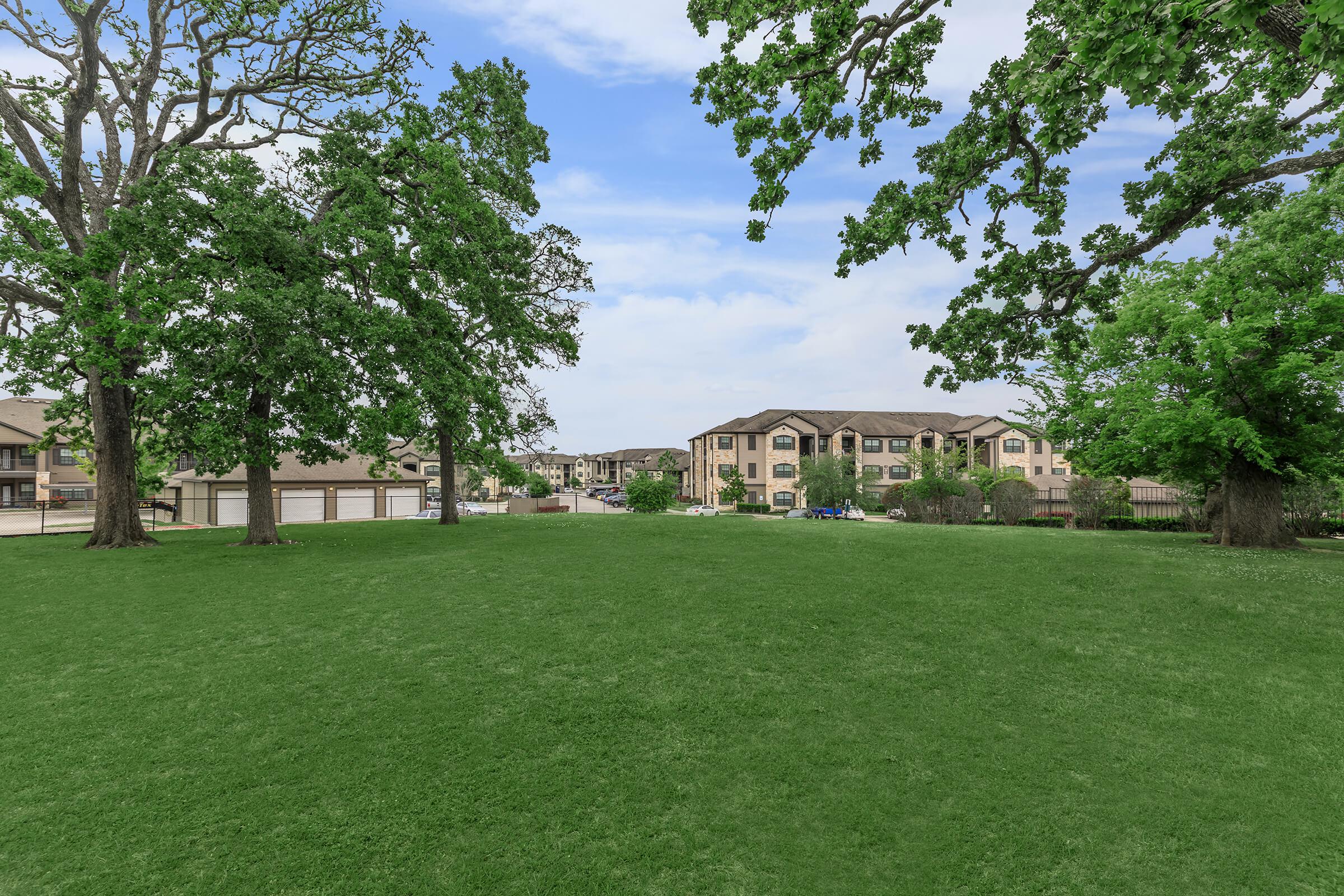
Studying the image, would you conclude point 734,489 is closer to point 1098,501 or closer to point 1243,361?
point 1098,501

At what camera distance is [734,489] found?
202 feet

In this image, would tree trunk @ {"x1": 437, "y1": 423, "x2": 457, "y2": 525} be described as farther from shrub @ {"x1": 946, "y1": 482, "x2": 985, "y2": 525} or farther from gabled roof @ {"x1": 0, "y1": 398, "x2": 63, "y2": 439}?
gabled roof @ {"x1": 0, "y1": 398, "x2": 63, "y2": 439}

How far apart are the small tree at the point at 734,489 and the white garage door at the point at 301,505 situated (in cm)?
3755

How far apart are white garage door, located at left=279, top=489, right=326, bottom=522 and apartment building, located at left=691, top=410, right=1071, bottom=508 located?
129 feet

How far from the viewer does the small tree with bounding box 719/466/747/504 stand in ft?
202

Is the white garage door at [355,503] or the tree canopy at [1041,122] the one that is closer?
the tree canopy at [1041,122]

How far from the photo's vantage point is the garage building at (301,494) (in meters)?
35.9

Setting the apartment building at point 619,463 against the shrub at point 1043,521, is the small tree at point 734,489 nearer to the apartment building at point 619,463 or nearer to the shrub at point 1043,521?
the shrub at point 1043,521

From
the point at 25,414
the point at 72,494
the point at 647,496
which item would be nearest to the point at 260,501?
the point at 647,496

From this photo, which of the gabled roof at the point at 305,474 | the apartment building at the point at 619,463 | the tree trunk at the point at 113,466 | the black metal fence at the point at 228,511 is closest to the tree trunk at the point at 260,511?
the tree trunk at the point at 113,466

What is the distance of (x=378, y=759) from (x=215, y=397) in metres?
14.2

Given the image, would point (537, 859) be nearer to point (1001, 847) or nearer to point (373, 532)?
point (1001, 847)

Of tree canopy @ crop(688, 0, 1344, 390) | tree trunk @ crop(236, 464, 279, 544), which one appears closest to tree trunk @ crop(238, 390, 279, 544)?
tree trunk @ crop(236, 464, 279, 544)

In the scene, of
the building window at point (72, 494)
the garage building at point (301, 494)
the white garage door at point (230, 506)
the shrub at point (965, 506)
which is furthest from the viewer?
the building window at point (72, 494)
